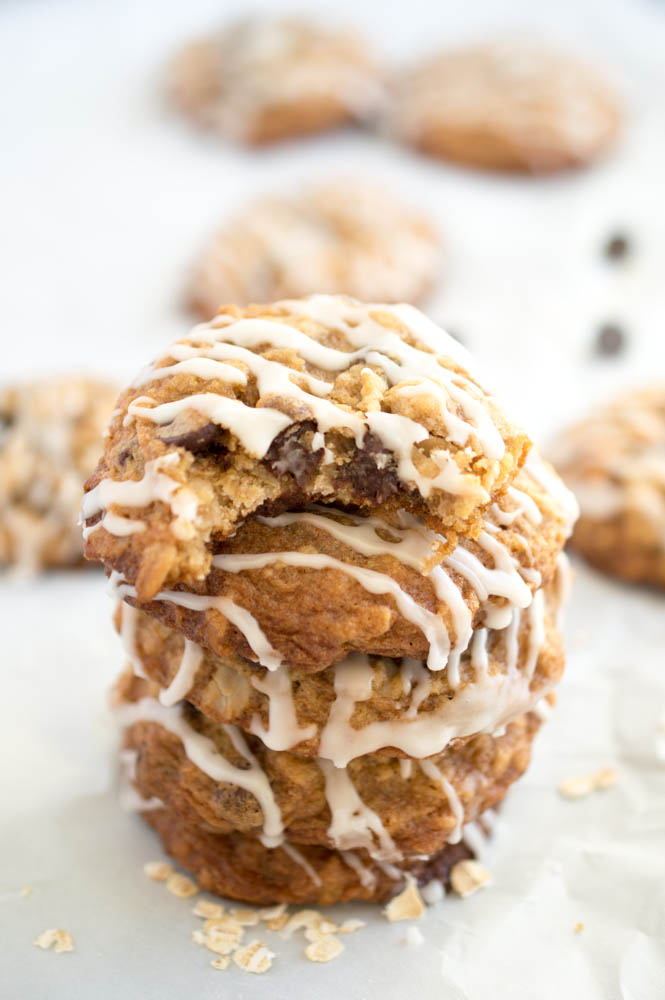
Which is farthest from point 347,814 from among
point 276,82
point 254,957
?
point 276,82

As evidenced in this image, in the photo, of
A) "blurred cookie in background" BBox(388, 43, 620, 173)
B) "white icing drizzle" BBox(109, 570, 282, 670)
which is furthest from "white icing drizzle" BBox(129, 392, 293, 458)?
"blurred cookie in background" BBox(388, 43, 620, 173)

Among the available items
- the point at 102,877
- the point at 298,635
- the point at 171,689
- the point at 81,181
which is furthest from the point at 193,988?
the point at 81,181

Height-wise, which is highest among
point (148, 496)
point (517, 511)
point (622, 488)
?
point (148, 496)

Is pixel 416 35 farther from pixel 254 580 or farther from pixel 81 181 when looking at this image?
pixel 254 580

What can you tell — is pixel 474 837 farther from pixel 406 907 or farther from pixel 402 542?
pixel 402 542

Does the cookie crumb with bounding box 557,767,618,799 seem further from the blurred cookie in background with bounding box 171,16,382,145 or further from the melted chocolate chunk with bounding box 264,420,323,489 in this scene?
the blurred cookie in background with bounding box 171,16,382,145
